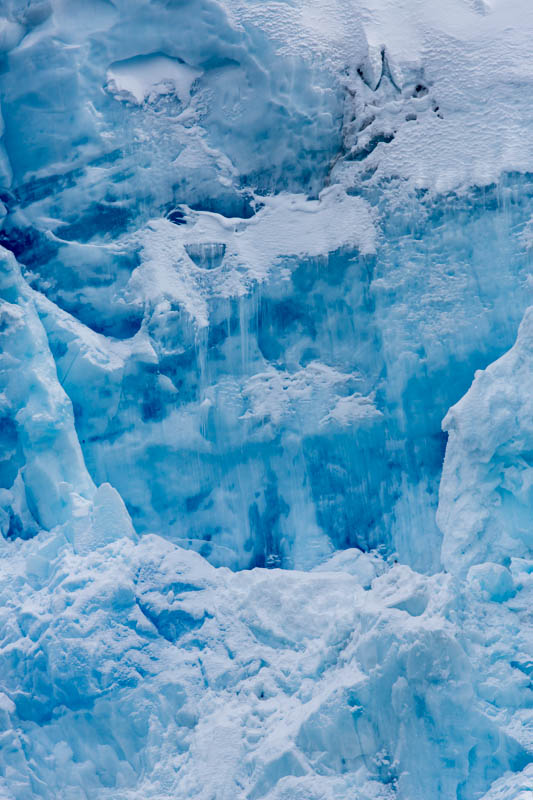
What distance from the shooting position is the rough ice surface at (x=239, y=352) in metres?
8.67

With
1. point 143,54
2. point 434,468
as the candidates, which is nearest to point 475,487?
point 434,468

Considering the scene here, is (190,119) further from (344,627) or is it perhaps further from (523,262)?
(344,627)

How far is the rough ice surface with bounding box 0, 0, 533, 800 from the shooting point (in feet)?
28.5

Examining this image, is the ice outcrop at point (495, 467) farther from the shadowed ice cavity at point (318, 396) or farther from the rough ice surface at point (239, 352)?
the shadowed ice cavity at point (318, 396)

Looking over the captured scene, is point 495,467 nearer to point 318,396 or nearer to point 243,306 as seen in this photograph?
point 318,396

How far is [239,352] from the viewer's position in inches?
397

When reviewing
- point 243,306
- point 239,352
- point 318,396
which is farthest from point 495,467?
point 243,306

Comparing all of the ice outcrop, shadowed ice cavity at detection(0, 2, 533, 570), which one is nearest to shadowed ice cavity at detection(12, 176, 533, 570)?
shadowed ice cavity at detection(0, 2, 533, 570)

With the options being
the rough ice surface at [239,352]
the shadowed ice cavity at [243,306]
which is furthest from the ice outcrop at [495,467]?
the shadowed ice cavity at [243,306]

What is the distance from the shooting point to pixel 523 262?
9844 mm

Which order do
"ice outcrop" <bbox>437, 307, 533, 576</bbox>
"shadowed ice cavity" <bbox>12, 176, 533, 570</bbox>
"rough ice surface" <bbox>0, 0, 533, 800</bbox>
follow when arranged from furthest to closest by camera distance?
"shadowed ice cavity" <bbox>12, 176, 533, 570</bbox> → "ice outcrop" <bbox>437, 307, 533, 576</bbox> → "rough ice surface" <bbox>0, 0, 533, 800</bbox>

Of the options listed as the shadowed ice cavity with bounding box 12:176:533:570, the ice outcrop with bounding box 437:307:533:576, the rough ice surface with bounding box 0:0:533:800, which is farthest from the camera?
the shadowed ice cavity with bounding box 12:176:533:570

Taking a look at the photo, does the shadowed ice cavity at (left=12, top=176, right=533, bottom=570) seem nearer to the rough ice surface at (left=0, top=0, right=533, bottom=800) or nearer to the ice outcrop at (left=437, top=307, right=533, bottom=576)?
the rough ice surface at (left=0, top=0, right=533, bottom=800)

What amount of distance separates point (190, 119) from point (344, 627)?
4.58 m
